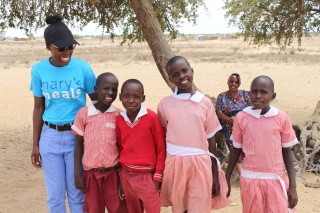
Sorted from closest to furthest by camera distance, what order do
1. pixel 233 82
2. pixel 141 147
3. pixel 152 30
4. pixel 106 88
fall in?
pixel 141 147 < pixel 106 88 < pixel 233 82 < pixel 152 30

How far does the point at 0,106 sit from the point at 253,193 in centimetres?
1235

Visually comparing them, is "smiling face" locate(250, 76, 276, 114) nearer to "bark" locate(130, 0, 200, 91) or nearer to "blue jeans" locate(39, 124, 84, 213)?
"blue jeans" locate(39, 124, 84, 213)

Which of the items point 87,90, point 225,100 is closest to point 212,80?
point 225,100

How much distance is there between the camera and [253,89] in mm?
3414

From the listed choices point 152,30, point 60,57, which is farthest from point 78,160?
point 152,30

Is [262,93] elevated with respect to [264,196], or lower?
elevated

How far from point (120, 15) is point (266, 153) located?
4514 millimetres

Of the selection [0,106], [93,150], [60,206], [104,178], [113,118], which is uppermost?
[113,118]

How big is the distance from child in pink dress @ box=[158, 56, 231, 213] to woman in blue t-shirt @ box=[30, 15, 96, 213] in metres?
0.80

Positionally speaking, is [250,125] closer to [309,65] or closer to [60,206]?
[60,206]

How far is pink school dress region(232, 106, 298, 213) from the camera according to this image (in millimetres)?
3334

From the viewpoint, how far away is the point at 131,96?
349 centimetres

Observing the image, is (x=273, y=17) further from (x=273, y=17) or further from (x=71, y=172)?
(x=71, y=172)

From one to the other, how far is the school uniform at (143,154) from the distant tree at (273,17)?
20.8 ft
